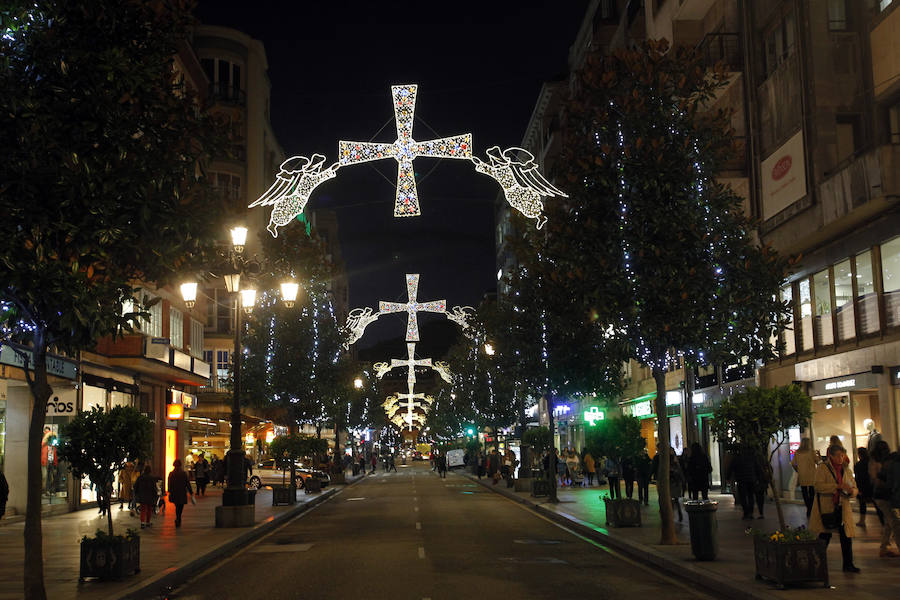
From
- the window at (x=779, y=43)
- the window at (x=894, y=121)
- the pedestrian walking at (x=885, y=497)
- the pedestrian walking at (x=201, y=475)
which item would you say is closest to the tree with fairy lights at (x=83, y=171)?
the pedestrian walking at (x=885, y=497)

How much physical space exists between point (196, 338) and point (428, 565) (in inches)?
1290

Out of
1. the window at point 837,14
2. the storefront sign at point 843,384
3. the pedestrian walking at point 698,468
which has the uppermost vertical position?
the window at point 837,14

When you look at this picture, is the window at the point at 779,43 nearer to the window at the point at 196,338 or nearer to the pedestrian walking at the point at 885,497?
the pedestrian walking at the point at 885,497

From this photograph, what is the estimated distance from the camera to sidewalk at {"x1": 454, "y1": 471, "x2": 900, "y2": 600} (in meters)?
12.5

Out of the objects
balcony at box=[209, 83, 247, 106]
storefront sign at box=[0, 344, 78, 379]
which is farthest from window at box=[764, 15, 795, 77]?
balcony at box=[209, 83, 247, 106]

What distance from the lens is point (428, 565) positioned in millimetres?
16641

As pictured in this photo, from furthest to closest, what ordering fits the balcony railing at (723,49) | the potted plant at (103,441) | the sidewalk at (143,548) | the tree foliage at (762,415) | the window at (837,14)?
the balcony railing at (723,49) < the window at (837,14) < the potted plant at (103,441) < the tree foliage at (762,415) < the sidewalk at (143,548)

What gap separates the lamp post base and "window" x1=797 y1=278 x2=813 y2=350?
17.1 metres

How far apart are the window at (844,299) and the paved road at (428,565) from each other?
9.76m

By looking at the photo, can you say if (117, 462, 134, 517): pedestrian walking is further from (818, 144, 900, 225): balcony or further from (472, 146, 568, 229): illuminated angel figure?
(818, 144, 900, 225): balcony

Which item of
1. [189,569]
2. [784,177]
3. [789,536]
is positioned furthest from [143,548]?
[784,177]

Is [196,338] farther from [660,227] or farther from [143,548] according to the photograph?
[660,227]

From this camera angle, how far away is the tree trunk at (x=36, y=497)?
37.6ft

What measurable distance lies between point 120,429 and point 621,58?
1107 cm
